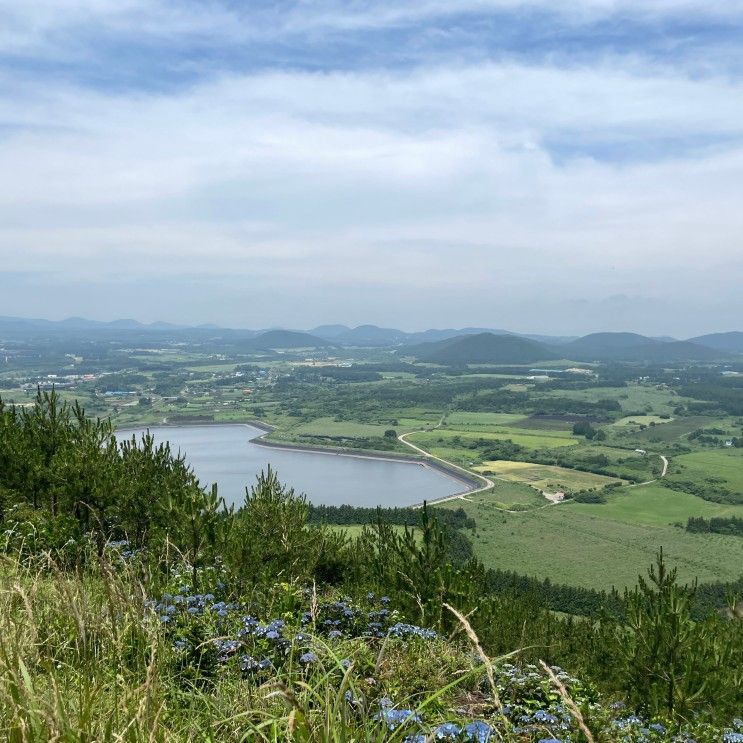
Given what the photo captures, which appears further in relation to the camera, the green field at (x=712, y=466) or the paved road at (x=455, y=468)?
the green field at (x=712, y=466)

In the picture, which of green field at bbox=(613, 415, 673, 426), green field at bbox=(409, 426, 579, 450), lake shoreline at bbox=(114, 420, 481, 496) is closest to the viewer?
lake shoreline at bbox=(114, 420, 481, 496)

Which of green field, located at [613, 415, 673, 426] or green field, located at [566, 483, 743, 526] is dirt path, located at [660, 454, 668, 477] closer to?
green field, located at [566, 483, 743, 526]

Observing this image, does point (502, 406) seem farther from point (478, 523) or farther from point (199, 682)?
point (199, 682)

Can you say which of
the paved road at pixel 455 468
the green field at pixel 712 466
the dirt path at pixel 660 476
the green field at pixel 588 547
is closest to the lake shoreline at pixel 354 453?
the paved road at pixel 455 468

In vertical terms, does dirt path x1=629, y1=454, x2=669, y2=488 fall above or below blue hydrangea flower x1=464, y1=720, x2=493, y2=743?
below

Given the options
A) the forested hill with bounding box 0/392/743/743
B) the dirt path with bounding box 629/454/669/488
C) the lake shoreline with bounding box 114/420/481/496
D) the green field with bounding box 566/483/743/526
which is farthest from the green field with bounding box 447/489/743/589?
the forested hill with bounding box 0/392/743/743

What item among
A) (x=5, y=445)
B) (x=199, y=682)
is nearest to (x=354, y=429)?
(x=5, y=445)

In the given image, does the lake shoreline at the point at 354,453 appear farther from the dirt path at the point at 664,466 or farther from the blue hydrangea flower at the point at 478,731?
the blue hydrangea flower at the point at 478,731

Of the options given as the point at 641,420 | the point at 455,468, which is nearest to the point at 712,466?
the point at 455,468
